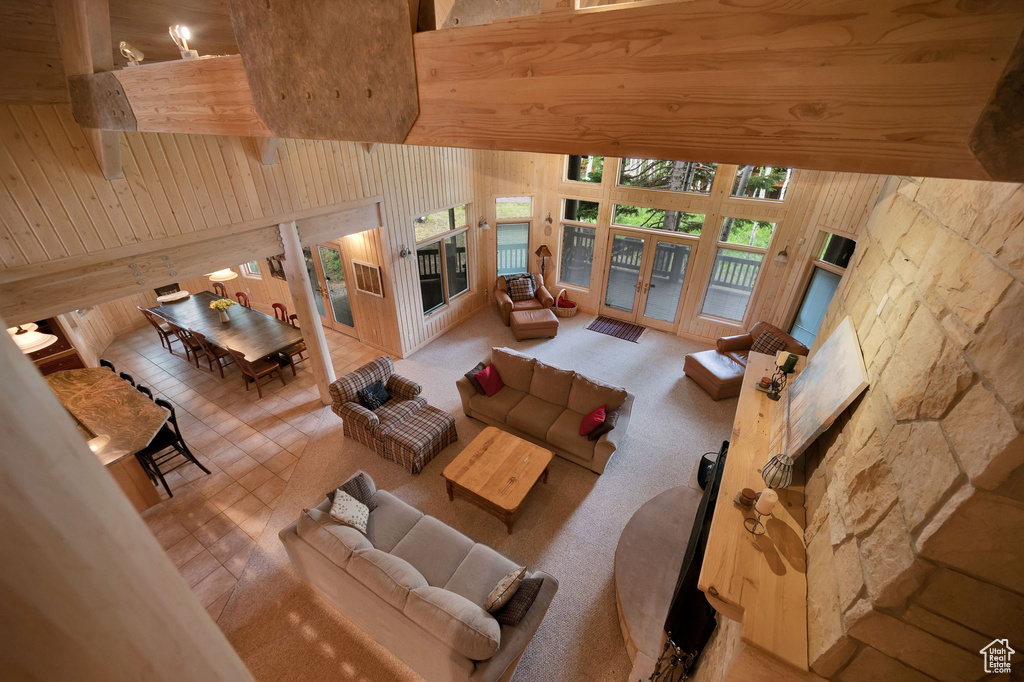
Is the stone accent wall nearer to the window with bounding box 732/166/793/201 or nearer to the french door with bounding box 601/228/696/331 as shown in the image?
the window with bounding box 732/166/793/201

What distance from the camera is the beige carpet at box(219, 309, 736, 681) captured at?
125 inches

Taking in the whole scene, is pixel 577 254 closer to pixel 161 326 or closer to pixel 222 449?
pixel 222 449

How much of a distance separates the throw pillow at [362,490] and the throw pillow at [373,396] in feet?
4.43

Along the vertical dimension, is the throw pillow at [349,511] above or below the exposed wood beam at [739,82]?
below

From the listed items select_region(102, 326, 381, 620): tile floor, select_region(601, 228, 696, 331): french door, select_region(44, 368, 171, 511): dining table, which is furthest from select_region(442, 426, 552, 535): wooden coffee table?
select_region(601, 228, 696, 331): french door

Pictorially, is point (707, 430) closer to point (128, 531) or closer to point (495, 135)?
point (495, 135)

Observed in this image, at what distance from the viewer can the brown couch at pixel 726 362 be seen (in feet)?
18.7

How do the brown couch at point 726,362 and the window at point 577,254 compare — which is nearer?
the brown couch at point 726,362

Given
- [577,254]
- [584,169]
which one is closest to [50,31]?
[584,169]

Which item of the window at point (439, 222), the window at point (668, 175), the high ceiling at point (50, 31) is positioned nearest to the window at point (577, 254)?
the window at point (668, 175)

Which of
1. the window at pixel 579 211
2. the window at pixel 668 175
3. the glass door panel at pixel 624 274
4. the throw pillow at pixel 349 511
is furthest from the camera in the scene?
the window at pixel 579 211

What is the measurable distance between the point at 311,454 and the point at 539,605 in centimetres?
327

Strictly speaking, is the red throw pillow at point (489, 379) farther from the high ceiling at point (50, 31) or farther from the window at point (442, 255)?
the high ceiling at point (50, 31)

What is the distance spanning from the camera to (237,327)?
21.8ft
